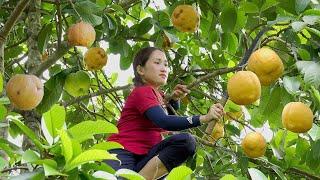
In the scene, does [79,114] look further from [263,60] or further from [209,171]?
[263,60]

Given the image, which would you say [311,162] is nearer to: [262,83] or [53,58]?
[262,83]

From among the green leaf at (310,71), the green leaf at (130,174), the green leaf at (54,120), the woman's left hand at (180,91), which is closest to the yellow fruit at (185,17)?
the woman's left hand at (180,91)

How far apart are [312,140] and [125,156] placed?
87cm

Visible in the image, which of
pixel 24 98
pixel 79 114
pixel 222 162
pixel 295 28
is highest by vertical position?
pixel 295 28

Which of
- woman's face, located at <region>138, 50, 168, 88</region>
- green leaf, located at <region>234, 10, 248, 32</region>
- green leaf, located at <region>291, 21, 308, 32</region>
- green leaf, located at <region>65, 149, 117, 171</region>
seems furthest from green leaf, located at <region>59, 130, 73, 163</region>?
green leaf, located at <region>234, 10, 248, 32</region>

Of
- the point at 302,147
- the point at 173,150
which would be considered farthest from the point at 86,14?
the point at 302,147

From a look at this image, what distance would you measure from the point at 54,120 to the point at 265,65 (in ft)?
2.93

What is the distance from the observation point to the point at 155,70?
3068 mm

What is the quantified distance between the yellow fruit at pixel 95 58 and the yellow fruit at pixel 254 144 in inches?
38.2

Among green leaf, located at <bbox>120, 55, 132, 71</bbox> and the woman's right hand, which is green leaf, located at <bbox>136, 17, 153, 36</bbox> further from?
the woman's right hand

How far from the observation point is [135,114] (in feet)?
9.69

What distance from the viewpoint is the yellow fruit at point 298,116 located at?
2309 mm

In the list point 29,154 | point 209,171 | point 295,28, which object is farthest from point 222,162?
point 29,154

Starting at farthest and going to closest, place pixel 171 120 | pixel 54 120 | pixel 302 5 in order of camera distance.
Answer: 1. pixel 171 120
2. pixel 302 5
3. pixel 54 120
